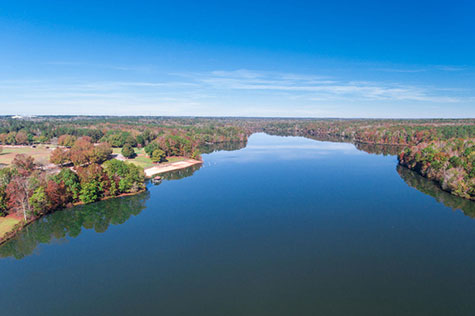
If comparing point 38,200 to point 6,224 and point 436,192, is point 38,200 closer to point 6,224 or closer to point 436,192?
point 6,224

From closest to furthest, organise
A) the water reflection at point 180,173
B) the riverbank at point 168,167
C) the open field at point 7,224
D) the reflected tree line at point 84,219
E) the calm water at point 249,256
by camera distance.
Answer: the calm water at point 249,256, the reflected tree line at point 84,219, the open field at point 7,224, the water reflection at point 180,173, the riverbank at point 168,167

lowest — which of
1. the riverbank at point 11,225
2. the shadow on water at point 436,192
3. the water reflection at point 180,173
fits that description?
the riverbank at point 11,225

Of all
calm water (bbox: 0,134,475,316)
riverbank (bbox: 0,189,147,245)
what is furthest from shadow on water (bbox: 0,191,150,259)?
riverbank (bbox: 0,189,147,245)

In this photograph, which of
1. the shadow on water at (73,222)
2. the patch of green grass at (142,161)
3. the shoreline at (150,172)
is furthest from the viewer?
the patch of green grass at (142,161)

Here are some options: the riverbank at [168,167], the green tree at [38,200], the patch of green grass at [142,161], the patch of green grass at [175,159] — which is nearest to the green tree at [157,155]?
the patch of green grass at [142,161]

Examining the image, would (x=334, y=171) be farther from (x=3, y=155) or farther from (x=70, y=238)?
(x=3, y=155)

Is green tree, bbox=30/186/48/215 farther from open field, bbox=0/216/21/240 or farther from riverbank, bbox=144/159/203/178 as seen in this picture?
riverbank, bbox=144/159/203/178

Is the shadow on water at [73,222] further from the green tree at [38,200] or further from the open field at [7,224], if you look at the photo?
the green tree at [38,200]
